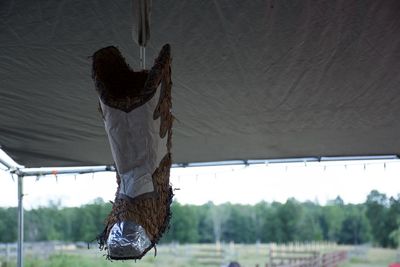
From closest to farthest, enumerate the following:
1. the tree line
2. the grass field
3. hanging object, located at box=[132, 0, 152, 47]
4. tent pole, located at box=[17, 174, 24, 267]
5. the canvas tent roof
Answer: hanging object, located at box=[132, 0, 152, 47] → the canvas tent roof → tent pole, located at box=[17, 174, 24, 267] → the tree line → the grass field

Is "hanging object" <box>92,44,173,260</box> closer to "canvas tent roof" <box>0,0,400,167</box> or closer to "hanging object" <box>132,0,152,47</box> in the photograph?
"hanging object" <box>132,0,152,47</box>

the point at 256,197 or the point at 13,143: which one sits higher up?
the point at 13,143

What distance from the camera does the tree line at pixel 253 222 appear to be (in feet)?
17.2

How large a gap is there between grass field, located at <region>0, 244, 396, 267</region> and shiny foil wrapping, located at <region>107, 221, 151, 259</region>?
14.2 feet

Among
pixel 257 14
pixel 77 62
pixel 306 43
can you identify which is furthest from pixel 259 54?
pixel 77 62

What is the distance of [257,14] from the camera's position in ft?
6.67

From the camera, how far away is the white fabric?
4.05 feet

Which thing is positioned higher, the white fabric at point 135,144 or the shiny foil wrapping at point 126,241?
the white fabric at point 135,144

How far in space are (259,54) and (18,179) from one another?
2.96 metres

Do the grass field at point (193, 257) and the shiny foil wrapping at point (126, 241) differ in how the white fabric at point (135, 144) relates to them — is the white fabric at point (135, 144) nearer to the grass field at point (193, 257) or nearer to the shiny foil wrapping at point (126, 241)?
the shiny foil wrapping at point (126, 241)

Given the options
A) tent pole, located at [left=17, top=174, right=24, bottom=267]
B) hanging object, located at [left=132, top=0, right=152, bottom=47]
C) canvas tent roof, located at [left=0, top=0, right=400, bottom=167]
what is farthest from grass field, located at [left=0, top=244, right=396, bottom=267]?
hanging object, located at [left=132, top=0, right=152, bottom=47]

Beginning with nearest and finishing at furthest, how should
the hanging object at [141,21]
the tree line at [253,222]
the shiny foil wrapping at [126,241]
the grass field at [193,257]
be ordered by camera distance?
the shiny foil wrapping at [126,241] → the hanging object at [141,21] → the tree line at [253,222] → the grass field at [193,257]

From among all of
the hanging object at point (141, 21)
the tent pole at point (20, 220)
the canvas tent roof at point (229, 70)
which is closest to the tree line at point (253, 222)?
the tent pole at point (20, 220)

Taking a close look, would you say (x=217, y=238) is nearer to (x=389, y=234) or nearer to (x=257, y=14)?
(x=389, y=234)
